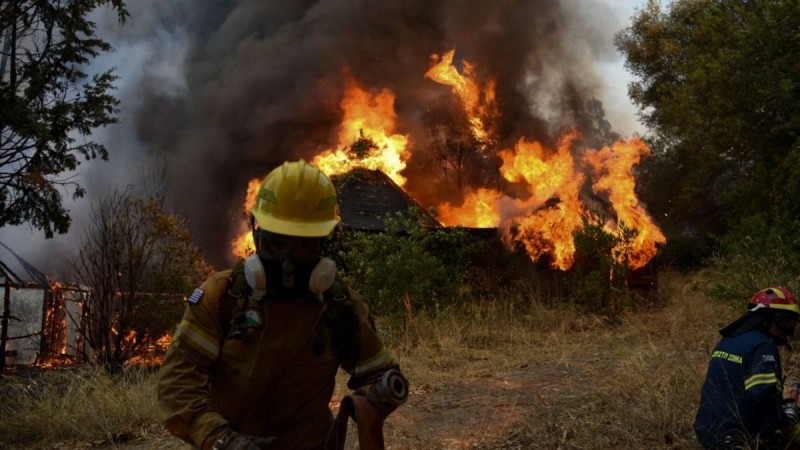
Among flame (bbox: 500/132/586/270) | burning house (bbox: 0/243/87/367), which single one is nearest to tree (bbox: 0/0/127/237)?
burning house (bbox: 0/243/87/367)

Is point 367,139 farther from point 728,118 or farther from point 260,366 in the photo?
point 260,366

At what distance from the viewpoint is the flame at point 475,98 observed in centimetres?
2103

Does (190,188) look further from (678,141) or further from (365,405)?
(365,405)

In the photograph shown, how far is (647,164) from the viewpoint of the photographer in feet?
80.6

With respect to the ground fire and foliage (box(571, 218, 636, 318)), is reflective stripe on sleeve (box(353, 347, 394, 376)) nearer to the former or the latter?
foliage (box(571, 218, 636, 318))

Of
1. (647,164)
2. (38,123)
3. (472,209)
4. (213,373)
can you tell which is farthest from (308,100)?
(213,373)

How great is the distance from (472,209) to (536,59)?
7.00m

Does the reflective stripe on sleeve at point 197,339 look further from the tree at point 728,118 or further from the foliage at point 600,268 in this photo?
the foliage at point 600,268

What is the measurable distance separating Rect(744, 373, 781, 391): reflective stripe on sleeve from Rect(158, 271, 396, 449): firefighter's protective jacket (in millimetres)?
2543

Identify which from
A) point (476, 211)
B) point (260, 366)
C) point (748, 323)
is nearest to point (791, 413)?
point (748, 323)

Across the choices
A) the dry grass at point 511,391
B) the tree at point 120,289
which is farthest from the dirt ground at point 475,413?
the tree at point 120,289

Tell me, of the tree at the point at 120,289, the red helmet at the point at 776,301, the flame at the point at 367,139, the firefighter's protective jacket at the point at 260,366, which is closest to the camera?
the firefighter's protective jacket at the point at 260,366

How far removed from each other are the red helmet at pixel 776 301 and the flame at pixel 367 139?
43.9 feet

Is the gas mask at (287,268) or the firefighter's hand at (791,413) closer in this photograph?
the gas mask at (287,268)
